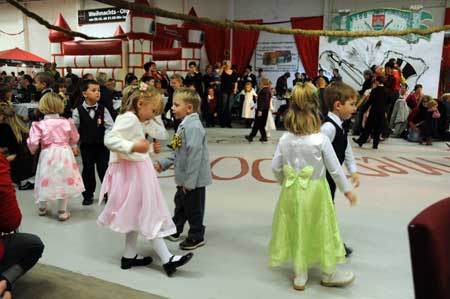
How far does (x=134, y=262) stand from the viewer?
109 inches

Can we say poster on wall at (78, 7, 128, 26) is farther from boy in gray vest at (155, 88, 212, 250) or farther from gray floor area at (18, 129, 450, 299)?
boy in gray vest at (155, 88, 212, 250)

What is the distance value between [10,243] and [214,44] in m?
12.5

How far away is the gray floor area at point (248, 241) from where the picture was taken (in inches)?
99.2

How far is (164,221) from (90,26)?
14.2 metres

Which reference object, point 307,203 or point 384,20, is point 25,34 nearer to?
point 384,20

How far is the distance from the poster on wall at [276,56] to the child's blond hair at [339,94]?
10.7m

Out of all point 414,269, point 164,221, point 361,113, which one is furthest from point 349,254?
point 361,113

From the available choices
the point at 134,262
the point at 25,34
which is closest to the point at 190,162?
the point at 134,262

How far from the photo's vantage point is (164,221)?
269 cm

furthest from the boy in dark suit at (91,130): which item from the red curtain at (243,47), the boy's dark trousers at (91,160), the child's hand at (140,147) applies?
the red curtain at (243,47)

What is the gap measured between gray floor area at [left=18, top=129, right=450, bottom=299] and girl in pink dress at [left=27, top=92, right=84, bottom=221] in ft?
0.75

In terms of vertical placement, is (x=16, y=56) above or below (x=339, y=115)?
above

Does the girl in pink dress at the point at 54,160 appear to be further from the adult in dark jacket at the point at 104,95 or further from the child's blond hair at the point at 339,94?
the child's blond hair at the point at 339,94

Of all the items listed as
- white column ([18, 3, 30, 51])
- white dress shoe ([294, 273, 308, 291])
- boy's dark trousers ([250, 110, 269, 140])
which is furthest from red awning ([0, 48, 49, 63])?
white dress shoe ([294, 273, 308, 291])
